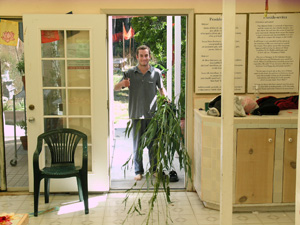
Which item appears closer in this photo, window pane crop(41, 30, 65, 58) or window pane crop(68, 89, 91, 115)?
window pane crop(41, 30, 65, 58)

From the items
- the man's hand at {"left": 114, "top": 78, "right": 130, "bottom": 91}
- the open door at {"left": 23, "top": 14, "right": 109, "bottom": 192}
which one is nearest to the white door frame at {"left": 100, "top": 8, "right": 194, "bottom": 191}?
the open door at {"left": 23, "top": 14, "right": 109, "bottom": 192}

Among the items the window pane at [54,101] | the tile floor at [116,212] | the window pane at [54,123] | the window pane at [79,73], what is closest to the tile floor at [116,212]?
the tile floor at [116,212]

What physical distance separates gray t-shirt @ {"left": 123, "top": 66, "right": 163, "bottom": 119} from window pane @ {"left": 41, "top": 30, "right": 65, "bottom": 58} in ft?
3.23

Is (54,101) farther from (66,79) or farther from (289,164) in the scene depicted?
(289,164)

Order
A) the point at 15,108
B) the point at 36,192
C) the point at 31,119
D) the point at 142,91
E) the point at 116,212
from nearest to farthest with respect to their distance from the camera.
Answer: the point at 36,192 → the point at 116,212 → the point at 31,119 → the point at 142,91 → the point at 15,108

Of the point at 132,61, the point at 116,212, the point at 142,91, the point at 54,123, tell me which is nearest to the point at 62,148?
the point at 54,123

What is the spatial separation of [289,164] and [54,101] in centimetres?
251

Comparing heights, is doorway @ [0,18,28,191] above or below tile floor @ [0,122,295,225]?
above

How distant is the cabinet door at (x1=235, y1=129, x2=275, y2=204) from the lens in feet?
11.6

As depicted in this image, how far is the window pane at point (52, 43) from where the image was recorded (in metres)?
4.00

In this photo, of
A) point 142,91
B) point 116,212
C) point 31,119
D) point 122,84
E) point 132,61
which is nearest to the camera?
point 116,212

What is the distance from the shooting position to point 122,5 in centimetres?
400

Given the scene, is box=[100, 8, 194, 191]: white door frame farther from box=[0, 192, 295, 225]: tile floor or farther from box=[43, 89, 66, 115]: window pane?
box=[43, 89, 66, 115]: window pane

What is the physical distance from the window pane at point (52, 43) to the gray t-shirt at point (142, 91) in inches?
38.8
